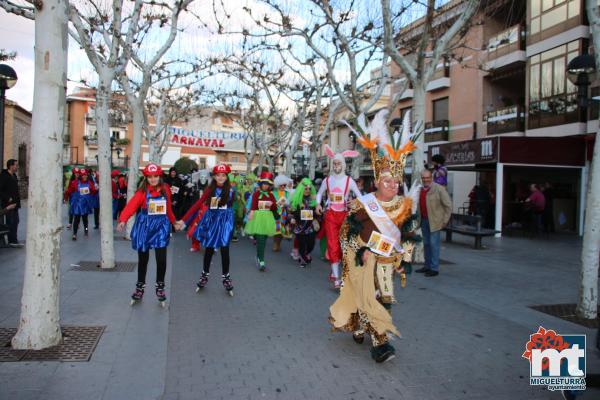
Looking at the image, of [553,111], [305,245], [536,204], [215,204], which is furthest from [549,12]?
[215,204]

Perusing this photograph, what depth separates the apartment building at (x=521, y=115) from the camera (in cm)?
1678

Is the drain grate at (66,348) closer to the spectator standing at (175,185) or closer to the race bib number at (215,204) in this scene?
the race bib number at (215,204)

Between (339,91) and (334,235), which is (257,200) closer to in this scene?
(334,235)

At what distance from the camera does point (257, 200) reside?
10.2 meters

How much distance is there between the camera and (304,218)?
34.3ft

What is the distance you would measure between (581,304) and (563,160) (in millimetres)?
12255

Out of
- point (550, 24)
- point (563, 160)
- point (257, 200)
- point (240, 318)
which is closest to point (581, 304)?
point (240, 318)

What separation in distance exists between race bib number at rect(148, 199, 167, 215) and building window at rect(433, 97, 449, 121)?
2351 centimetres

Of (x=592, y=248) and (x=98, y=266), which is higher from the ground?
(x=592, y=248)

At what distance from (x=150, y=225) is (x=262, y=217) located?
363 centimetres

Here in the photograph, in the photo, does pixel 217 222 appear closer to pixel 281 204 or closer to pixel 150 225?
pixel 150 225

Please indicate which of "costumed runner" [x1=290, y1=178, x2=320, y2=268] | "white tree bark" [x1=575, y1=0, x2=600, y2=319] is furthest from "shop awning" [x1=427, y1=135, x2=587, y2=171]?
"white tree bark" [x1=575, y1=0, x2=600, y2=319]

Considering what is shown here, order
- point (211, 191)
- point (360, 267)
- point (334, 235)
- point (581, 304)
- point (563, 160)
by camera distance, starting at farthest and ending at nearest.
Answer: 1. point (563, 160)
2. point (334, 235)
3. point (211, 191)
4. point (581, 304)
5. point (360, 267)

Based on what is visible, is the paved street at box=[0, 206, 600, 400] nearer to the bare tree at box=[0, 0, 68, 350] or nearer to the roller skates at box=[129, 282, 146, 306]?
the roller skates at box=[129, 282, 146, 306]
